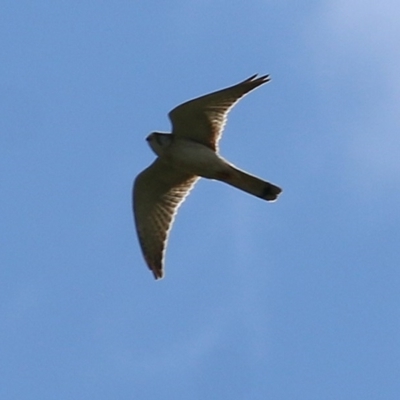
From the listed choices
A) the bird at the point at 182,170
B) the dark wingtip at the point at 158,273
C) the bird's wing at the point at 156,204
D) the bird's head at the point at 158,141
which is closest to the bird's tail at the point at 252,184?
the bird at the point at 182,170

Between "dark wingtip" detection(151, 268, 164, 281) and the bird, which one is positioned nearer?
the bird

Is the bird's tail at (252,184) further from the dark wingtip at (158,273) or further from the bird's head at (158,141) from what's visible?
the dark wingtip at (158,273)

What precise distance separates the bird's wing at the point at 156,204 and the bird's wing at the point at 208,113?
0.77 metres

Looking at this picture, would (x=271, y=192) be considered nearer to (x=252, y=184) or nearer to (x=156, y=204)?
(x=252, y=184)

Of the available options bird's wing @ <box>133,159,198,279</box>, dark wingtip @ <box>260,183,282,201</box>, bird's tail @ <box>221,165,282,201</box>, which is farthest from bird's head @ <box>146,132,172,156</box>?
dark wingtip @ <box>260,183,282,201</box>

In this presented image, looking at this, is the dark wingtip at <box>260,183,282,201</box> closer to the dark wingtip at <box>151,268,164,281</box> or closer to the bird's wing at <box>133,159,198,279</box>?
the bird's wing at <box>133,159,198,279</box>

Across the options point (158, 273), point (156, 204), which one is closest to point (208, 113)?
point (156, 204)

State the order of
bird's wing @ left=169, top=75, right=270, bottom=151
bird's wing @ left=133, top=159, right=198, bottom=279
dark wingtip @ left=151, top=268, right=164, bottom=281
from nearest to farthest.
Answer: bird's wing @ left=169, top=75, right=270, bottom=151
dark wingtip @ left=151, top=268, right=164, bottom=281
bird's wing @ left=133, top=159, right=198, bottom=279

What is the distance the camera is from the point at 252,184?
16984 millimetres

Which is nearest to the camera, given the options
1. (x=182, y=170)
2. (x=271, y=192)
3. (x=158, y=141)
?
(x=271, y=192)

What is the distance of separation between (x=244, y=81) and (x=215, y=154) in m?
1.03

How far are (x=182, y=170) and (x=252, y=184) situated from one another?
3.50 ft

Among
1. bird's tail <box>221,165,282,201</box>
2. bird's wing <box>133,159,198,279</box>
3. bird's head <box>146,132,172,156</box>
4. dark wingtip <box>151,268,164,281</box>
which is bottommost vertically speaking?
dark wingtip <box>151,268,164,281</box>

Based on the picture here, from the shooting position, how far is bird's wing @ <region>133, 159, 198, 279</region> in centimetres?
1786
